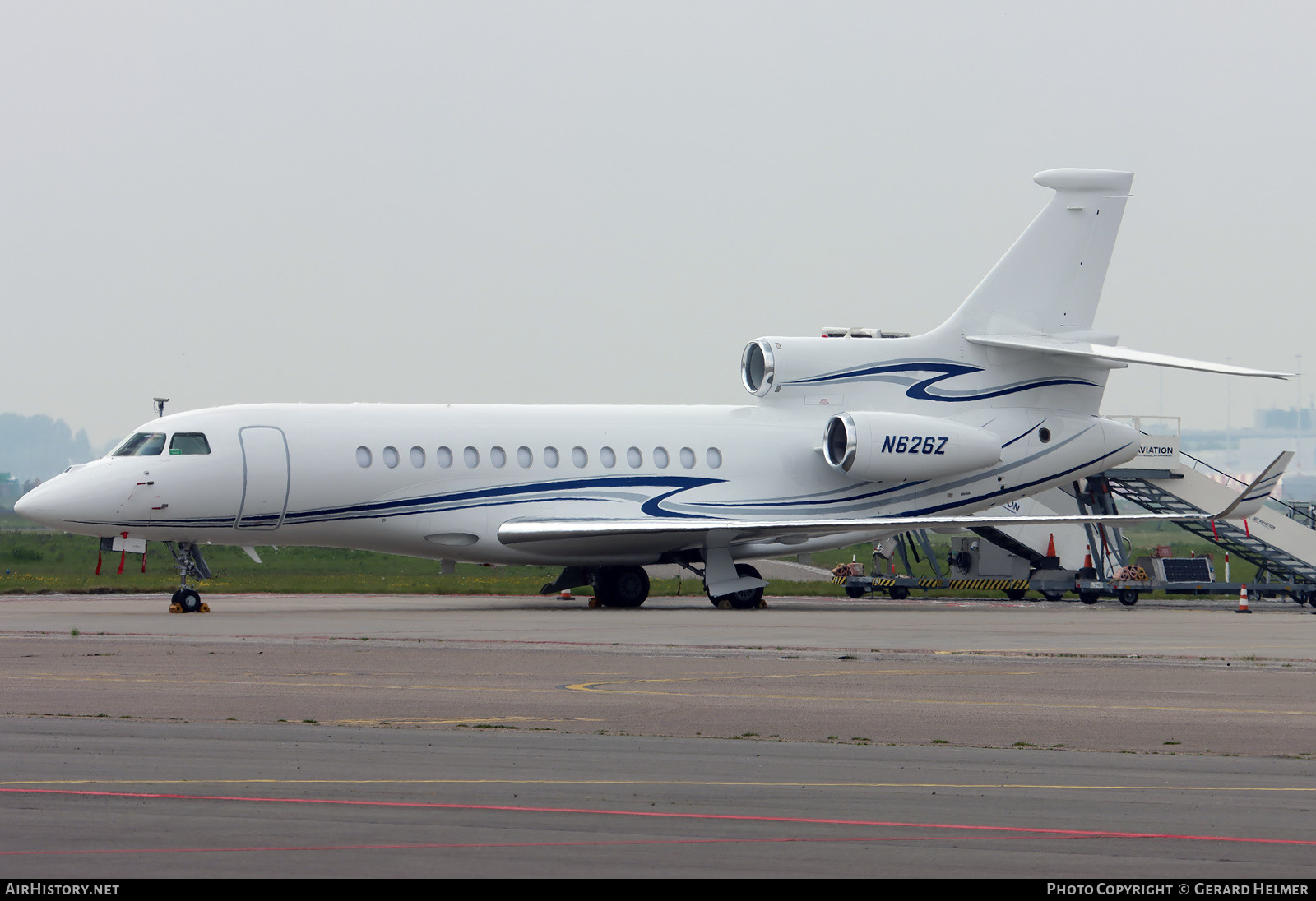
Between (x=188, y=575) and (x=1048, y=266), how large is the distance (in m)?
21.2

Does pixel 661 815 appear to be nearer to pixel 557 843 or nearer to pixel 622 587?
pixel 557 843

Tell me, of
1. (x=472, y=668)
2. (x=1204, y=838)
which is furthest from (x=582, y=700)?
(x=1204, y=838)

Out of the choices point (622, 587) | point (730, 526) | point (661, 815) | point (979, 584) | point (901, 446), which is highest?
point (661, 815)

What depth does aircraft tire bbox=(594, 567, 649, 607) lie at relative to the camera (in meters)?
35.9

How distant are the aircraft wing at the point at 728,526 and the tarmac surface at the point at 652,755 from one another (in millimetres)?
8951

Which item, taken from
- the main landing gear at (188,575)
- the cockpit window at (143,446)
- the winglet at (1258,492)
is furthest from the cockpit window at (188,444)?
the winglet at (1258,492)

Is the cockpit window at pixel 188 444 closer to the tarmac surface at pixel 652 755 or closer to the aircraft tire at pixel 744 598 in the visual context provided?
the tarmac surface at pixel 652 755

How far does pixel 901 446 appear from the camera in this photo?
120ft

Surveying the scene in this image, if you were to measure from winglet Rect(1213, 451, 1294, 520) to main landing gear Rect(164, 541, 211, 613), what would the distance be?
21190 millimetres

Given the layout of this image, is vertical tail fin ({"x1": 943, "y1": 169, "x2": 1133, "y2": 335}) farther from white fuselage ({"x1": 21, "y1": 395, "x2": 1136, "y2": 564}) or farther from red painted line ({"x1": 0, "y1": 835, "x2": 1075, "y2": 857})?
red painted line ({"x1": 0, "y1": 835, "x2": 1075, "y2": 857})

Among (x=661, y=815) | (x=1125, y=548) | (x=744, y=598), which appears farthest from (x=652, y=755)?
(x=1125, y=548)

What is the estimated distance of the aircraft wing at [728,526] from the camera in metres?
33.4

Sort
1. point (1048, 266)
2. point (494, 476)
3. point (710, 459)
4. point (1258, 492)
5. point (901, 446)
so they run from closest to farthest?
1. point (1258, 492)
2. point (494, 476)
3. point (710, 459)
4. point (901, 446)
5. point (1048, 266)

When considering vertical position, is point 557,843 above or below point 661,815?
above
